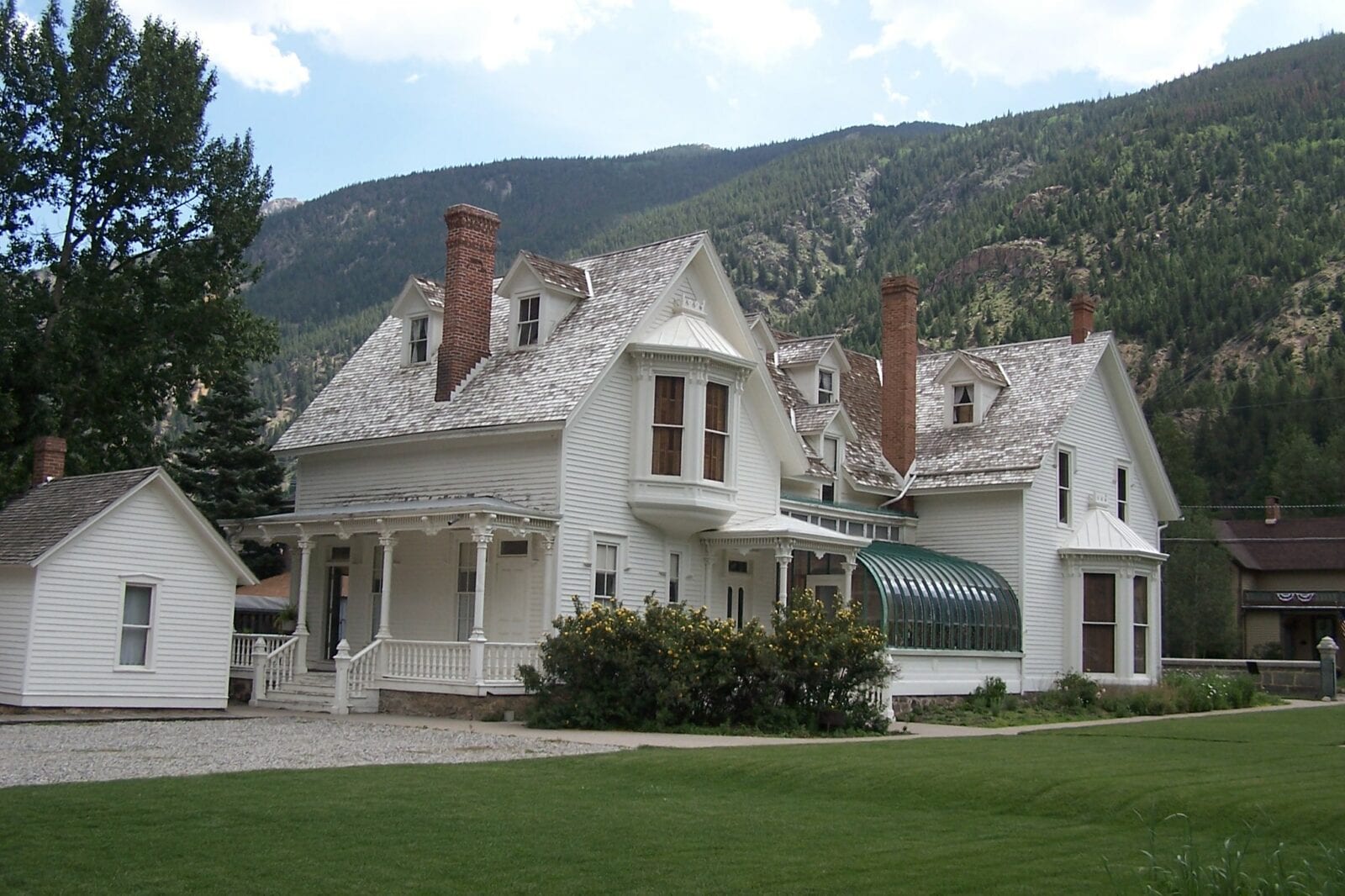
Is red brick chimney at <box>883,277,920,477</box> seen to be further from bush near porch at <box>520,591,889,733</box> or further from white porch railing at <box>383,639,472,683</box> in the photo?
white porch railing at <box>383,639,472,683</box>

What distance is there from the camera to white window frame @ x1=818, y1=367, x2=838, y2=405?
36469 mm

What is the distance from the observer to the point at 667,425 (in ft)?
92.8

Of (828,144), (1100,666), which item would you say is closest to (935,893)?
(1100,666)

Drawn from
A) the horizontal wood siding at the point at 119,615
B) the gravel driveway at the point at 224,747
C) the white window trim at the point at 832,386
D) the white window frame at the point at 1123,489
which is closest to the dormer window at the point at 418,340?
the horizontal wood siding at the point at 119,615

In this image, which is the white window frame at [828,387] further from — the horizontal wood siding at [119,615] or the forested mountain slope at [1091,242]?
the forested mountain slope at [1091,242]

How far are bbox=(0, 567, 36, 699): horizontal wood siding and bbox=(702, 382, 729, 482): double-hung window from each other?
12425mm

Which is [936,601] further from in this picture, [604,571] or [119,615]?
[119,615]

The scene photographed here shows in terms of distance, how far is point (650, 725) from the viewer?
898 inches

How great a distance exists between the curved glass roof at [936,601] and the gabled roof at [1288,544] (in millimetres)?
41245

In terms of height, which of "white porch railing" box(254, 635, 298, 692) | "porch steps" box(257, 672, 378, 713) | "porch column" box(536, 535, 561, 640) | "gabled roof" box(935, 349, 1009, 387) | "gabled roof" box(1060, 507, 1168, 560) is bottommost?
"porch steps" box(257, 672, 378, 713)

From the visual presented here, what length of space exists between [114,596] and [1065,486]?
23.6 m

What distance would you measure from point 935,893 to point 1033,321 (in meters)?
104


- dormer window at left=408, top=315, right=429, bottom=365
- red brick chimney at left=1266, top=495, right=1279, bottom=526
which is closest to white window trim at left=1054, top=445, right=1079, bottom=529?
dormer window at left=408, top=315, right=429, bottom=365

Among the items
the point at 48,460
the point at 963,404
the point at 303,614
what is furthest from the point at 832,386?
the point at 48,460
